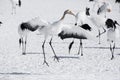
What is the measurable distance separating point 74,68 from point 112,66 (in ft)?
3.60

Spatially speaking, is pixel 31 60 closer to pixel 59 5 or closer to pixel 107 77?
pixel 107 77

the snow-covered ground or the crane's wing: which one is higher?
the crane's wing

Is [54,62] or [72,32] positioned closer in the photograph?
[72,32]

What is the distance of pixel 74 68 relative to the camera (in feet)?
38.4

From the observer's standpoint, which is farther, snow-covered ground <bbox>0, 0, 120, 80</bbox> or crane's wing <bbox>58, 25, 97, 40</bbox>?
crane's wing <bbox>58, 25, 97, 40</bbox>

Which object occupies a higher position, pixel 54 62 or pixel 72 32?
pixel 72 32

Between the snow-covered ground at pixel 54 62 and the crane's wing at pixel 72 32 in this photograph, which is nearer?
the snow-covered ground at pixel 54 62

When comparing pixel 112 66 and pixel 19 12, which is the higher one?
pixel 19 12

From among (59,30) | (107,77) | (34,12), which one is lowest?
(107,77)

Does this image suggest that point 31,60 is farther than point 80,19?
No

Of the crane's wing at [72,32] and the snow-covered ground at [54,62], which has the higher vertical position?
the crane's wing at [72,32]

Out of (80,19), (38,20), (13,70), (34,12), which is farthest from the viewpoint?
(34,12)

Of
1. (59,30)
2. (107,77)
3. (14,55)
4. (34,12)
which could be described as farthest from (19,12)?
(107,77)

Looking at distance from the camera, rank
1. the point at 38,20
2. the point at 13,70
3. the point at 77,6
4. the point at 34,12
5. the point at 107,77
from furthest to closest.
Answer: the point at 77,6 → the point at 34,12 → the point at 38,20 → the point at 13,70 → the point at 107,77
